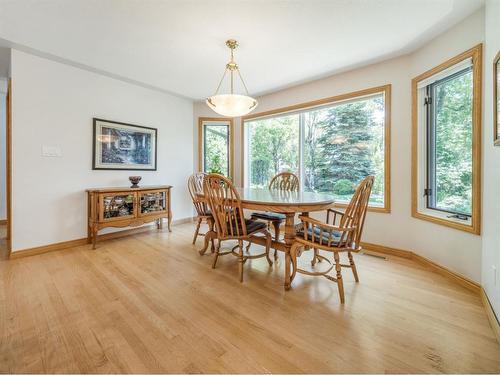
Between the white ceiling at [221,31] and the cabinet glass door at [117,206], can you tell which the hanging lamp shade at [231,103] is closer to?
the white ceiling at [221,31]

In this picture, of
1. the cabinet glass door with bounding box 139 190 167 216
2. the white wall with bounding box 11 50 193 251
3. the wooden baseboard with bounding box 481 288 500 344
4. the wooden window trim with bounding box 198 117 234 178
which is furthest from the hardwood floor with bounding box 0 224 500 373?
the wooden window trim with bounding box 198 117 234 178

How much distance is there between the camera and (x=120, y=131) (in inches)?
136

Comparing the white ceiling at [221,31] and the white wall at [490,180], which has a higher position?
the white ceiling at [221,31]

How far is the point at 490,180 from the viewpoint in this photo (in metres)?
1.62

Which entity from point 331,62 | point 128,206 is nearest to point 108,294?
point 128,206

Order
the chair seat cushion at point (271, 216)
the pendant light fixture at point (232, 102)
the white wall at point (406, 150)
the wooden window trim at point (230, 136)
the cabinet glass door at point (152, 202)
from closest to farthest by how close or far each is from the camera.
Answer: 1. the white wall at point (406, 150)
2. the pendant light fixture at point (232, 102)
3. the chair seat cushion at point (271, 216)
4. the cabinet glass door at point (152, 202)
5. the wooden window trim at point (230, 136)

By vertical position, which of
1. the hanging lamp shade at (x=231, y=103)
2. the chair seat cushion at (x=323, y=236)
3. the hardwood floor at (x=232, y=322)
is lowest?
the hardwood floor at (x=232, y=322)

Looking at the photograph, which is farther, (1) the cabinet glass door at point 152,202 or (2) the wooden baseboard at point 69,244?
(1) the cabinet glass door at point 152,202

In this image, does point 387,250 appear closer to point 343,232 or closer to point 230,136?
point 343,232

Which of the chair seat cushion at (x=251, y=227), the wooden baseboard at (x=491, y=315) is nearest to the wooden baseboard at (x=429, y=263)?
the wooden baseboard at (x=491, y=315)

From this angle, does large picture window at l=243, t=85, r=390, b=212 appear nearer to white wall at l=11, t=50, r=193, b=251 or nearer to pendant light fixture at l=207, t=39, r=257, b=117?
pendant light fixture at l=207, t=39, r=257, b=117

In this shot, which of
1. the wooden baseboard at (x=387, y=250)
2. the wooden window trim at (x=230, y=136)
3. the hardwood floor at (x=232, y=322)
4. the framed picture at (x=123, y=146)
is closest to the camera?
the hardwood floor at (x=232, y=322)

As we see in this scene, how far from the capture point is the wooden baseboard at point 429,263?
1.92m

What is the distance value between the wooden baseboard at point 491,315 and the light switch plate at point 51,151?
4465 millimetres
